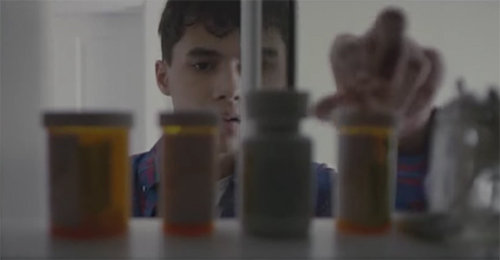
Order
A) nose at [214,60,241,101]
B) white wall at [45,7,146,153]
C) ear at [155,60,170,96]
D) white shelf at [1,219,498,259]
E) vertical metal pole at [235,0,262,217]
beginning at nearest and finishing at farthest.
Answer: white shelf at [1,219,498,259], vertical metal pole at [235,0,262,217], nose at [214,60,241,101], ear at [155,60,170,96], white wall at [45,7,146,153]

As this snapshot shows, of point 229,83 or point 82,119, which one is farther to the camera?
point 229,83

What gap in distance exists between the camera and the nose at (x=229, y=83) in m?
0.83

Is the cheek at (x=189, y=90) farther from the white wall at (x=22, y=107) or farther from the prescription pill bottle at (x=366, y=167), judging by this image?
the prescription pill bottle at (x=366, y=167)

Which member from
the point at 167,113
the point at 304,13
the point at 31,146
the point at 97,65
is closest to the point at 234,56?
the point at 304,13

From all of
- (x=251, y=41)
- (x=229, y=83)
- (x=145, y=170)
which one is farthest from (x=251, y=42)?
(x=145, y=170)

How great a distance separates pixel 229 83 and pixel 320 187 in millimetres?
227

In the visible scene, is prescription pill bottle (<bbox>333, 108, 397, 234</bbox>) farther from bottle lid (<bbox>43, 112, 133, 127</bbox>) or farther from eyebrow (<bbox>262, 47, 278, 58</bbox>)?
eyebrow (<bbox>262, 47, 278, 58</bbox>)

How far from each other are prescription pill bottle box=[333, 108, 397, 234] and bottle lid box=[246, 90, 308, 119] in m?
0.04

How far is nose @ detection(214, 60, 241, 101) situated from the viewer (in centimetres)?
83

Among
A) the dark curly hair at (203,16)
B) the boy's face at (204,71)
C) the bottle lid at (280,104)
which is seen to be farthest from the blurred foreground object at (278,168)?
the dark curly hair at (203,16)

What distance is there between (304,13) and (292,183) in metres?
0.63

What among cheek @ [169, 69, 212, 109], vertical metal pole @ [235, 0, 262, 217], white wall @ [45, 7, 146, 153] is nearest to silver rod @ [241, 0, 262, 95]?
vertical metal pole @ [235, 0, 262, 217]

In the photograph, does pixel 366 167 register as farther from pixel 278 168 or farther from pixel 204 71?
pixel 204 71

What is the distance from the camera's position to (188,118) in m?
0.42
